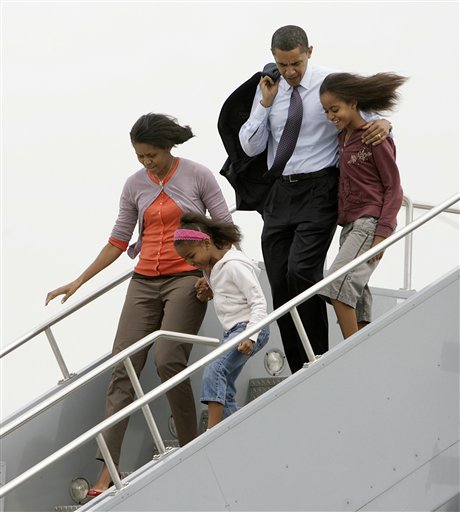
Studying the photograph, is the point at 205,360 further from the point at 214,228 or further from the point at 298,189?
the point at 298,189

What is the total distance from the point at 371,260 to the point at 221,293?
0.73 metres

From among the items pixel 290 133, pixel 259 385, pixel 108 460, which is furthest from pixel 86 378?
pixel 259 385

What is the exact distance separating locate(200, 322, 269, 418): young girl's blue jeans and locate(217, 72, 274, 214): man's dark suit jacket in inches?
29.9

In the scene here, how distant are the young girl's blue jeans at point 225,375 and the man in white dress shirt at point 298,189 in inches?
11.2

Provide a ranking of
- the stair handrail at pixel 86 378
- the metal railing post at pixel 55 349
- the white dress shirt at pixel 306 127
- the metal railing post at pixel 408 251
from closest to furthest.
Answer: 1. the stair handrail at pixel 86 378
2. the white dress shirt at pixel 306 127
3. the metal railing post at pixel 55 349
4. the metal railing post at pixel 408 251

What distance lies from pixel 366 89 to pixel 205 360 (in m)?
1.64

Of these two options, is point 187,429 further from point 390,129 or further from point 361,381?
point 390,129

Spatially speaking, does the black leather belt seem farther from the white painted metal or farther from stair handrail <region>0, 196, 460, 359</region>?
the white painted metal

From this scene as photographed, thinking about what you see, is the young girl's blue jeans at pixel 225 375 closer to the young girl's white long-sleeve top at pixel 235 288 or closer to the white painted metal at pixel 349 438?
the young girl's white long-sleeve top at pixel 235 288

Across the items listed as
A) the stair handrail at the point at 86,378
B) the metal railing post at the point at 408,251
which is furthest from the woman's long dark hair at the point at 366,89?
the metal railing post at the point at 408,251

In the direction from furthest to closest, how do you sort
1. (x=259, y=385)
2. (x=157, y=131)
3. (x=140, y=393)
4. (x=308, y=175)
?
(x=259, y=385) < (x=157, y=131) < (x=308, y=175) < (x=140, y=393)

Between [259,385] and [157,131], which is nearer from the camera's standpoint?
[157,131]

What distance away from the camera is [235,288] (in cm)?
605

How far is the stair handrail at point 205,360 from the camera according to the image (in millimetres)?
4859
